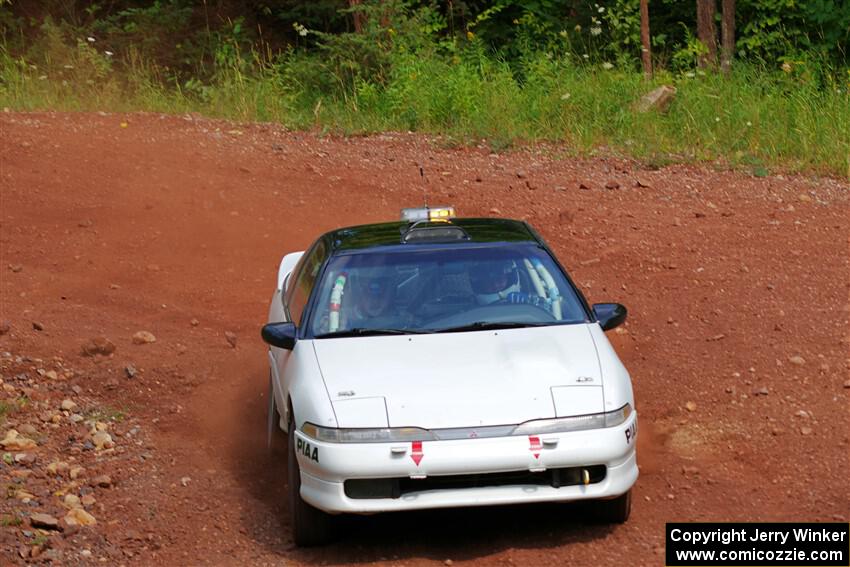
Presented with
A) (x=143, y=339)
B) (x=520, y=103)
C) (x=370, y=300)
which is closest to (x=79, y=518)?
(x=370, y=300)

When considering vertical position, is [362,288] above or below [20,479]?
above

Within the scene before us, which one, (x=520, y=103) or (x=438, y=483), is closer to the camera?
(x=438, y=483)

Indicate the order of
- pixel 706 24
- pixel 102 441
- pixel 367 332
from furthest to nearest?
1. pixel 706 24
2. pixel 102 441
3. pixel 367 332

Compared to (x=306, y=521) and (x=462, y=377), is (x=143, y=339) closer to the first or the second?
(x=306, y=521)

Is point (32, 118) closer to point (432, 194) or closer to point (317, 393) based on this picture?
point (432, 194)

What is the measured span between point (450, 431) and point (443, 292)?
4.29 feet

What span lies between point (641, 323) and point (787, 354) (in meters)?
1.27

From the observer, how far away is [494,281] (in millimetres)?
7082

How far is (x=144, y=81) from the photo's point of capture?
720 inches

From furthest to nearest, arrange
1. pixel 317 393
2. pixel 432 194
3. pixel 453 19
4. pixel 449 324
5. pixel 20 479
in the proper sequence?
pixel 453 19
pixel 432 194
pixel 20 479
pixel 449 324
pixel 317 393

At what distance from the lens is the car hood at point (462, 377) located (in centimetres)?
593

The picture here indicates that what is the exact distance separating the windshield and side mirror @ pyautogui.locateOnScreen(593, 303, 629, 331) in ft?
0.34

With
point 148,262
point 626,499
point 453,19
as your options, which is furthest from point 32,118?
point 626,499

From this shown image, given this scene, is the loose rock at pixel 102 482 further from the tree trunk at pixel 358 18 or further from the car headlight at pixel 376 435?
the tree trunk at pixel 358 18
